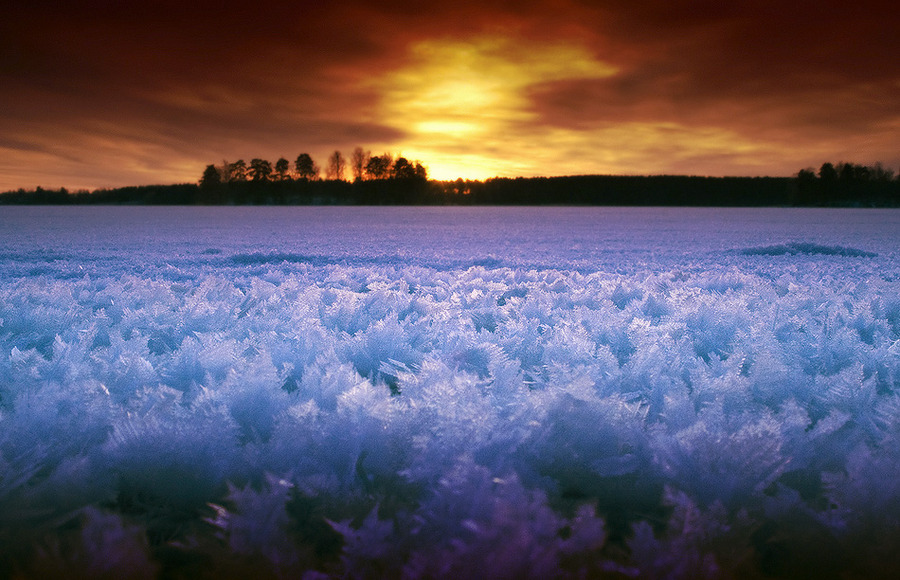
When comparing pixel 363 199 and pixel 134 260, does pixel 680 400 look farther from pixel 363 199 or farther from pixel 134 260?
pixel 363 199

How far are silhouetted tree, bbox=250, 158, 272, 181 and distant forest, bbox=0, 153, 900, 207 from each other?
0.13m

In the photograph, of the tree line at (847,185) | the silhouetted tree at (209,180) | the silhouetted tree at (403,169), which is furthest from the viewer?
the silhouetted tree at (403,169)

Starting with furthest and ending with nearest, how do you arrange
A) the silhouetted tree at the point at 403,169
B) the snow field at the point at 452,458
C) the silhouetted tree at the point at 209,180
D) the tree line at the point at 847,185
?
1. the silhouetted tree at the point at 403,169
2. the silhouetted tree at the point at 209,180
3. the tree line at the point at 847,185
4. the snow field at the point at 452,458

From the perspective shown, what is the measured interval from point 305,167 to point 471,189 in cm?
2282

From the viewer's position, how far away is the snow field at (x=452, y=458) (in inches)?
33.5

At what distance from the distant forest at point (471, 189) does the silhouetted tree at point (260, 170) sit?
129 mm

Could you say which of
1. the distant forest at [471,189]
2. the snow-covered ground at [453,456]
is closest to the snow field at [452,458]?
the snow-covered ground at [453,456]

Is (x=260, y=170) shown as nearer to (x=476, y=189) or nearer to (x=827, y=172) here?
(x=476, y=189)

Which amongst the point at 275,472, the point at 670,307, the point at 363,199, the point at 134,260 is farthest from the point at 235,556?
the point at 363,199

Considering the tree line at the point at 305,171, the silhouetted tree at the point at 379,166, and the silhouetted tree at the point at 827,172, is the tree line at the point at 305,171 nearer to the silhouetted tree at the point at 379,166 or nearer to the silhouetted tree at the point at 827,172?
the silhouetted tree at the point at 379,166

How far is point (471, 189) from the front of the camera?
66.8m

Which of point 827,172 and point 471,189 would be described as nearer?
point 827,172

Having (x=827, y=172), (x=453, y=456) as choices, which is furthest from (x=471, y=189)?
(x=453, y=456)

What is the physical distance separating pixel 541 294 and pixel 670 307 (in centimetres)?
68
